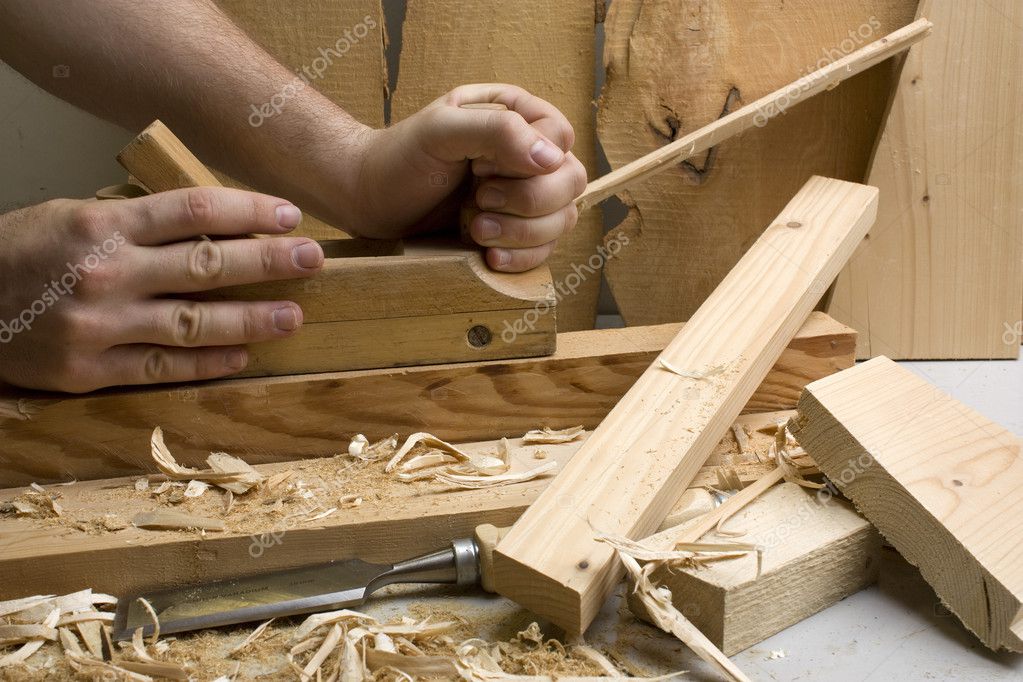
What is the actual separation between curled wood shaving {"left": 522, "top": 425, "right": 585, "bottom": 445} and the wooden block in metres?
0.34

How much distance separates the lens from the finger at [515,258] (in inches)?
58.2

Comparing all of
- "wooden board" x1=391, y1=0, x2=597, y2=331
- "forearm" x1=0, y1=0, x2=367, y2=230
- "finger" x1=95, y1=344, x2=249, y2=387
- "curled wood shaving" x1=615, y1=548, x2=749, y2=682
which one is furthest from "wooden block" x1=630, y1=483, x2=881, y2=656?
"wooden board" x1=391, y1=0, x2=597, y2=331

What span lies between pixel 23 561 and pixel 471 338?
68 centimetres

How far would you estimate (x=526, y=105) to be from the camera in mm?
1627

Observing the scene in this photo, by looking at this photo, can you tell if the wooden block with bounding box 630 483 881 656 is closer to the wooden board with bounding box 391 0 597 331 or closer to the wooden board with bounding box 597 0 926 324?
the wooden board with bounding box 597 0 926 324

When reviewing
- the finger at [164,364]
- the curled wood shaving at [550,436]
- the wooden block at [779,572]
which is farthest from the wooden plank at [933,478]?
the finger at [164,364]

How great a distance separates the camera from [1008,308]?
6.68 feet

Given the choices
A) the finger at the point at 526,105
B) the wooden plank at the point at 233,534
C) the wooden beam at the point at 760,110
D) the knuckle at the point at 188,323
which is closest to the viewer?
the wooden plank at the point at 233,534

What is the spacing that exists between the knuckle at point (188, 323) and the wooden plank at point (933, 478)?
0.83m

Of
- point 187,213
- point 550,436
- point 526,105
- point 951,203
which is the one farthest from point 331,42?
point 951,203

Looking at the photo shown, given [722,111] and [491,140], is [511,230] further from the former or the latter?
[722,111]

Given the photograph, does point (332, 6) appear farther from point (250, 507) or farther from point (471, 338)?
point (250, 507)

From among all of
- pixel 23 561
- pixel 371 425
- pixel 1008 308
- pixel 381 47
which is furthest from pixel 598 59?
pixel 23 561

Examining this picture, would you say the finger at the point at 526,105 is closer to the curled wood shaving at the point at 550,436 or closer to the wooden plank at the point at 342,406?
the wooden plank at the point at 342,406
